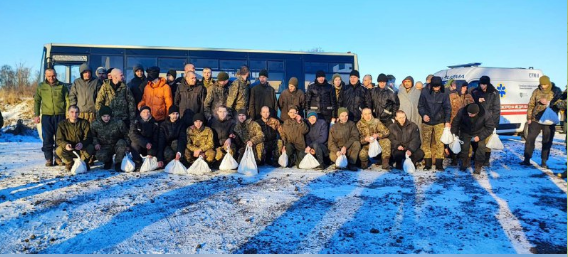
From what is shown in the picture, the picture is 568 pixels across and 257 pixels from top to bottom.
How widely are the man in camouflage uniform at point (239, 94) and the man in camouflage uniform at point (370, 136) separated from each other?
97.2 inches

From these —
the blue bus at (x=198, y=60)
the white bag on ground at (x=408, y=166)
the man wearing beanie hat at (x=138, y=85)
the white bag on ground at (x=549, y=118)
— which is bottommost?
the white bag on ground at (x=408, y=166)

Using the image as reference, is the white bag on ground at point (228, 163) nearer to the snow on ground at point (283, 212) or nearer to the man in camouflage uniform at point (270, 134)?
the snow on ground at point (283, 212)

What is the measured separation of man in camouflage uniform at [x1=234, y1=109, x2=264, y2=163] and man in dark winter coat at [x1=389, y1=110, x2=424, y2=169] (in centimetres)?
270

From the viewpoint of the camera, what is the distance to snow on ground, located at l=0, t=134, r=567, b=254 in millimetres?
3951

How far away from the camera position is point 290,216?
4848mm

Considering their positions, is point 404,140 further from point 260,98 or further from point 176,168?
point 176,168

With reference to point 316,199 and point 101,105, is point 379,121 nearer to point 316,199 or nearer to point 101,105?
point 316,199

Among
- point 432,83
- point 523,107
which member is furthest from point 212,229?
point 523,107

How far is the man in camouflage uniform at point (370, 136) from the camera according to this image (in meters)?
8.04

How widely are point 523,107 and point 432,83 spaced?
809cm

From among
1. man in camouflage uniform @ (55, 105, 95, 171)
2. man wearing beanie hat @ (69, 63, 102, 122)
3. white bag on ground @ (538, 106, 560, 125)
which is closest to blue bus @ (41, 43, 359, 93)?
man wearing beanie hat @ (69, 63, 102, 122)

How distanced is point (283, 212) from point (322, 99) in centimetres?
440

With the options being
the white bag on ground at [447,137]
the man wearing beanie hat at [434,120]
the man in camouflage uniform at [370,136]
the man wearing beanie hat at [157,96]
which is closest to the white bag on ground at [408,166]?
the man in camouflage uniform at [370,136]

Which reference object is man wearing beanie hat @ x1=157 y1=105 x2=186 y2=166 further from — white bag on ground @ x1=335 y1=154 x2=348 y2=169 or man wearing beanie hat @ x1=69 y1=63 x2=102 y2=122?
white bag on ground @ x1=335 y1=154 x2=348 y2=169
